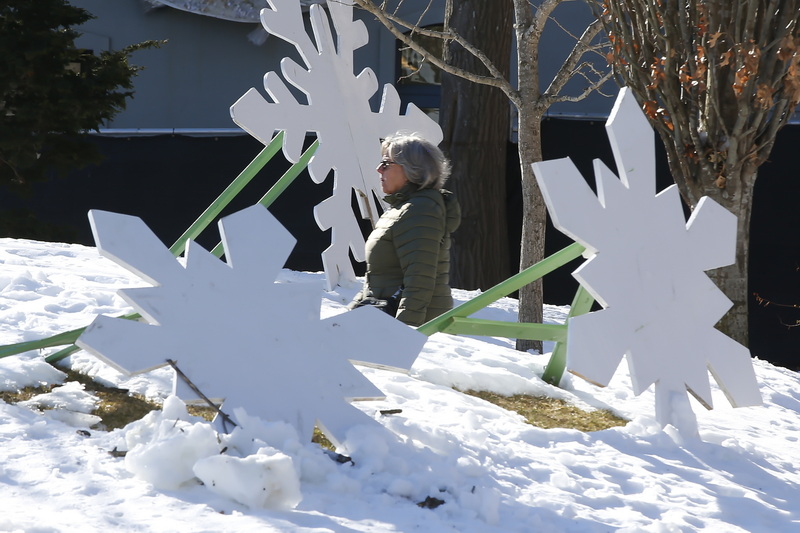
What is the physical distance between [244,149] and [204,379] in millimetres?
6544

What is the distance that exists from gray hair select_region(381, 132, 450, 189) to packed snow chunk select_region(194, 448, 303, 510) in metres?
1.78

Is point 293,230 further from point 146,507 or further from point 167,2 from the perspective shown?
point 146,507

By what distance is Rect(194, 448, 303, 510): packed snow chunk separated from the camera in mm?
2387

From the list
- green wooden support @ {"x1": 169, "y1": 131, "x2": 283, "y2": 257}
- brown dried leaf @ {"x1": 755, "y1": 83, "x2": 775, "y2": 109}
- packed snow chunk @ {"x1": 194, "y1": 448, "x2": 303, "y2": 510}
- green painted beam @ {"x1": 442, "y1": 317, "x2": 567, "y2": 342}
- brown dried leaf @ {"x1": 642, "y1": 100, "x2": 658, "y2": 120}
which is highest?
brown dried leaf @ {"x1": 755, "y1": 83, "x2": 775, "y2": 109}

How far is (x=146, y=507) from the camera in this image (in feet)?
7.59

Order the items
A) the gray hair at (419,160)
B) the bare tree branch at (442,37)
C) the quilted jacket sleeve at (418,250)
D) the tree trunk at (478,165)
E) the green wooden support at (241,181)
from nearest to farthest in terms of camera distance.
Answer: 1. the quilted jacket sleeve at (418,250)
2. the gray hair at (419,160)
3. the green wooden support at (241,181)
4. the bare tree branch at (442,37)
5. the tree trunk at (478,165)

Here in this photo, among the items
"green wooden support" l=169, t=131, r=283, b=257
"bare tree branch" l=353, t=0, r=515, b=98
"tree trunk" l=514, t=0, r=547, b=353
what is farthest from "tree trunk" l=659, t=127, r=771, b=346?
"green wooden support" l=169, t=131, r=283, b=257

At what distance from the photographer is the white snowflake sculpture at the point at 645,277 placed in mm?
3205

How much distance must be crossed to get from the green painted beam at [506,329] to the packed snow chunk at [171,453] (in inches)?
52.8

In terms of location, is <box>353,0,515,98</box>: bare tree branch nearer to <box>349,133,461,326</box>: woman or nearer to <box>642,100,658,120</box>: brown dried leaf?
<box>642,100,658,120</box>: brown dried leaf

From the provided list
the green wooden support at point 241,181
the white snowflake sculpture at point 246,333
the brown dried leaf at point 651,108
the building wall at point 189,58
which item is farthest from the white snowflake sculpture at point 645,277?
the building wall at point 189,58

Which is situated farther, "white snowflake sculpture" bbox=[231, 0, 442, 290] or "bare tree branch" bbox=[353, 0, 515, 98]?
"white snowflake sculpture" bbox=[231, 0, 442, 290]

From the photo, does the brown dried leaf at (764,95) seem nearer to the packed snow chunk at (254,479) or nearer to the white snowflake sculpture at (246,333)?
the white snowflake sculpture at (246,333)

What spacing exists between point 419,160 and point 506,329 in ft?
2.75
